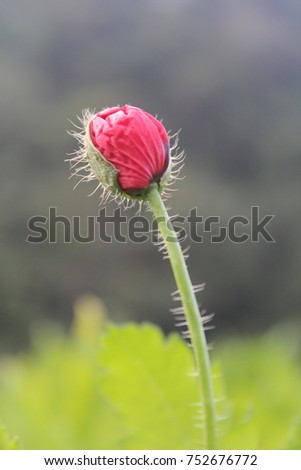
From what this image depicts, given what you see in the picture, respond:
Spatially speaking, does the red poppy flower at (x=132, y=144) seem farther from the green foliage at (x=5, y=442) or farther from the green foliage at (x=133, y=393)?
the green foliage at (x=5, y=442)

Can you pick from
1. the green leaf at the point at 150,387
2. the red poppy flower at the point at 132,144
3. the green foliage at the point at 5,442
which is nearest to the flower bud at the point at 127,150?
the red poppy flower at the point at 132,144

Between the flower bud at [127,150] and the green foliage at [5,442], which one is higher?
the flower bud at [127,150]

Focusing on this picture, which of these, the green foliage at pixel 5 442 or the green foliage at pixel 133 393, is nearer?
the green foliage at pixel 5 442

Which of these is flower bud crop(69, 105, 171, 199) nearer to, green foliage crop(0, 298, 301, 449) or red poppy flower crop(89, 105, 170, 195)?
red poppy flower crop(89, 105, 170, 195)

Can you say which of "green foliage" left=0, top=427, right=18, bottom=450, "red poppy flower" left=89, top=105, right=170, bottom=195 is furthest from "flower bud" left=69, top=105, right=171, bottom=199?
"green foliage" left=0, top=427, right=18, bottom=450

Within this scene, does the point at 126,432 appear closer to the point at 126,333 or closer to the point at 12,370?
the point at 126,333

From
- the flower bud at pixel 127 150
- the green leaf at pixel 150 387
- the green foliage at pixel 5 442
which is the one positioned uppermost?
the flower bud at pixel 127 150

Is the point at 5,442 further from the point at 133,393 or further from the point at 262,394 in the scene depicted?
the point at 262,394
